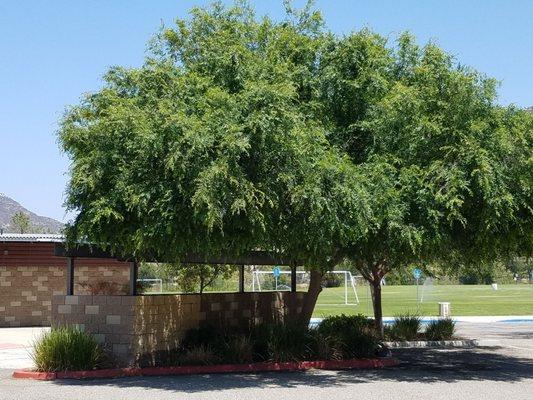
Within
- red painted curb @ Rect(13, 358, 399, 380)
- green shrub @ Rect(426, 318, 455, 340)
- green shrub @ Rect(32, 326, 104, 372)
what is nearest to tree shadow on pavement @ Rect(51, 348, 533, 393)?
red painted curb @ Rect(13, 358, 399, 380)

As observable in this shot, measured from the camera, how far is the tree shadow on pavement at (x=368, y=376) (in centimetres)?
1571

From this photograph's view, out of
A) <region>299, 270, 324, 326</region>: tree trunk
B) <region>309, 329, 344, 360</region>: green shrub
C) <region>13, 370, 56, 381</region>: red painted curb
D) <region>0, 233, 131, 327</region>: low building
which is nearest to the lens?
<region>13, 370, 56, 381</region>: red painted curb

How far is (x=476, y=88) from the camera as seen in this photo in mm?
17562

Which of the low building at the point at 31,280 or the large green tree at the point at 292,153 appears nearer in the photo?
the large green tree at the point at 292,153

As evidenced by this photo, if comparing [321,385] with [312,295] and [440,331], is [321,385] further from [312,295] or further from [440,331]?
[440,331]

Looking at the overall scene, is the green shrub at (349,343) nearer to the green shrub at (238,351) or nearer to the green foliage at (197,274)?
the green shrub at (238,351)

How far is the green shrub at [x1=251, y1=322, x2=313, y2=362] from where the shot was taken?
18422mm

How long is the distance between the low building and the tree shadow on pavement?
1495 cm

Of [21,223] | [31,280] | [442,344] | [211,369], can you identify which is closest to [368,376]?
[211,369]

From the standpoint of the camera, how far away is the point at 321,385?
15.9m

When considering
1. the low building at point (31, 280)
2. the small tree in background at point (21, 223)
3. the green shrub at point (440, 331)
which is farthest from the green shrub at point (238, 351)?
the small tree in background at point (21, 223)

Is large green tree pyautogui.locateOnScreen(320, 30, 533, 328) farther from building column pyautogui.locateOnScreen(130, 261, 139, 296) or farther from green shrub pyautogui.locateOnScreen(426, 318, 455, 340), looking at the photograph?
green shrub pyautogui.locateOnScreen(426, 318, 455, 340)

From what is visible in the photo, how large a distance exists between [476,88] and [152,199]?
7655mm

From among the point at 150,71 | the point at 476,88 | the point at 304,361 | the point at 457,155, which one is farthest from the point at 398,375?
the point at 150,71
